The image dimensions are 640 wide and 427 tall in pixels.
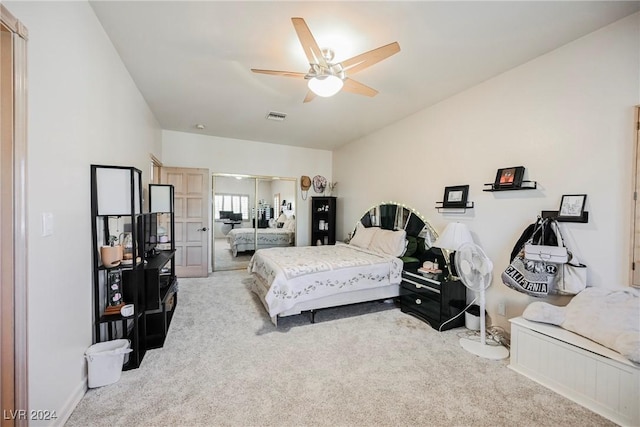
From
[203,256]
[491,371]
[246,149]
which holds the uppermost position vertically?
[246,149]

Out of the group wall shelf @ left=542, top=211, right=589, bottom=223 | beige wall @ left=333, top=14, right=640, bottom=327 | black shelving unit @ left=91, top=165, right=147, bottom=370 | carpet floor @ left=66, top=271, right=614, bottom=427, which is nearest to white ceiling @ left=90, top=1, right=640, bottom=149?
beige wall @ left=333, top=14, right=640, bottom=327

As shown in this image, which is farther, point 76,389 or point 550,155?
point 550,155

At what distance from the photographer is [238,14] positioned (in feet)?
6.22

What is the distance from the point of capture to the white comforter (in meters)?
2.76

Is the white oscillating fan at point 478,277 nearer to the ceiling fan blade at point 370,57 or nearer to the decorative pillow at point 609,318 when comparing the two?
the decorative pillow at point 609,318

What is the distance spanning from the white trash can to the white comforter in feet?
4.07

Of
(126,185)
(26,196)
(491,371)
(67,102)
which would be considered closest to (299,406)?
(491,371)

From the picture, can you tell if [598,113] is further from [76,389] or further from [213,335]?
[76,389]

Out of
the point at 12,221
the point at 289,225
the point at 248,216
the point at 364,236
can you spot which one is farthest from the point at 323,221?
the point at 12,221

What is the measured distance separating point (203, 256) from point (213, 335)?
8.36 ft

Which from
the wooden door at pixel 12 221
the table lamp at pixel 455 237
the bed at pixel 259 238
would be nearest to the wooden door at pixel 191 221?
the bed at pixel 259 238

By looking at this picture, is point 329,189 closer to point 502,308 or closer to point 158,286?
point 502,308

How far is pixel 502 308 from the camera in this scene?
8.81 ft

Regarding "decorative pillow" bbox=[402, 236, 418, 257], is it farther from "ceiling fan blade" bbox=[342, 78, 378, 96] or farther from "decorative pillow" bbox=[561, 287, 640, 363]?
"ceiling fan blade" bbox=[342, 78, 378, 96]
